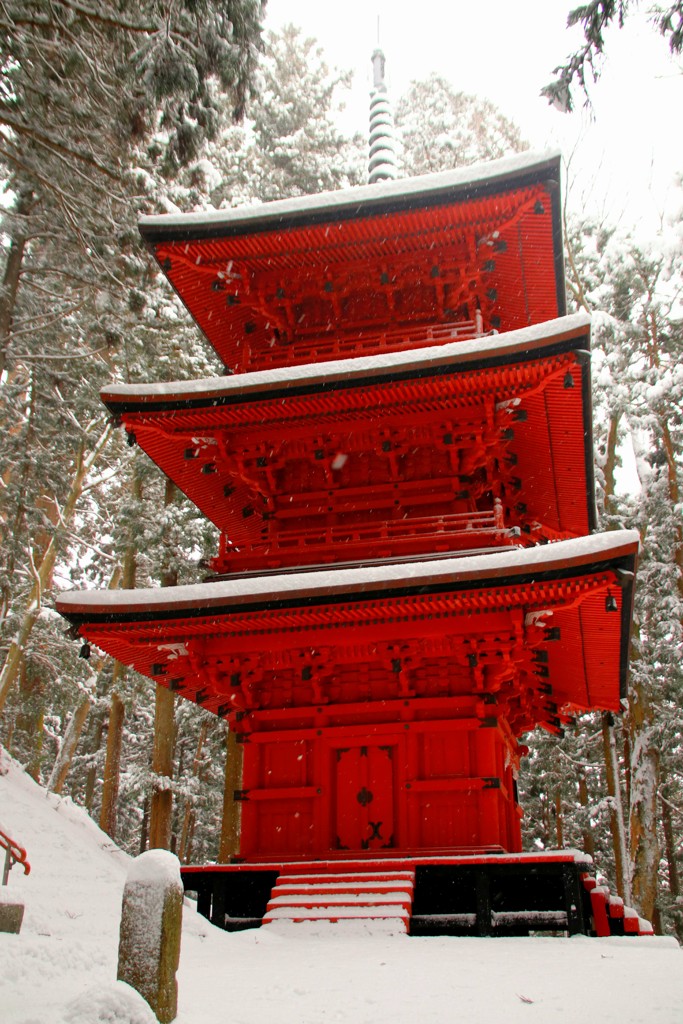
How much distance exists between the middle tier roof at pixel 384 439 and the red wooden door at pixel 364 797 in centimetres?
290

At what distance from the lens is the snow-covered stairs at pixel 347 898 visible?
942 cm

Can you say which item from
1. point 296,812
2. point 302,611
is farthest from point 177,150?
point 296,812

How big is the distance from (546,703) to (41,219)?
12.9 meters

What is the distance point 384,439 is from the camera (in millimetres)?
13125

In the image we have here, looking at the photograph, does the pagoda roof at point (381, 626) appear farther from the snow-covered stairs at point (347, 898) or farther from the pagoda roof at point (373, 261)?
the pagoda roof at point (373, 261)

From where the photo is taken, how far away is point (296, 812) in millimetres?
12039

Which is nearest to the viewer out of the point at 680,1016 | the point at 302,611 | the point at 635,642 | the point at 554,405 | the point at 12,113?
the point at 680,1016

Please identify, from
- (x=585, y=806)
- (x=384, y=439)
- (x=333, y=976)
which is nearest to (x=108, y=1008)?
(x=333, y=976)

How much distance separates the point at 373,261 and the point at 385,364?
300cm

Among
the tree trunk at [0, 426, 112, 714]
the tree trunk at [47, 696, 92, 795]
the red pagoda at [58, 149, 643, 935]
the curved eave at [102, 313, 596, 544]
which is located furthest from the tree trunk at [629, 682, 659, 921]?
the tree trunk at [0, 426, 112, 714]

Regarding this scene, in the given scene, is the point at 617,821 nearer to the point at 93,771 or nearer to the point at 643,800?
the point at 643,800

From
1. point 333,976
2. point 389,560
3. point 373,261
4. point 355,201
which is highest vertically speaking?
point 355,201

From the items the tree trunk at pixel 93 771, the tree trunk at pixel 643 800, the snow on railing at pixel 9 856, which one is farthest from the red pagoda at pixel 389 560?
the tree trunk at pixel 93 771

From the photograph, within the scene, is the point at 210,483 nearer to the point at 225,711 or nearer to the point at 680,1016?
the point at 225,711
